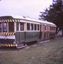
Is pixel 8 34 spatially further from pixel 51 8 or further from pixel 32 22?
pixel 51 8

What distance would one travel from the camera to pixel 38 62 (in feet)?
40.7

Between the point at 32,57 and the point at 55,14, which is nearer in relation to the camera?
the point at 32,57

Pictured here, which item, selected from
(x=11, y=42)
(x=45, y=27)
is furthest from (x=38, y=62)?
(x=45, y=27)

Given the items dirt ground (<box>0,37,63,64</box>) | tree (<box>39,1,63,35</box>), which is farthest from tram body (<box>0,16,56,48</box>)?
tree (<box>39,1,63,35</box>)

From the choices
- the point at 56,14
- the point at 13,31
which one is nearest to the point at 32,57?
the point at 13,31

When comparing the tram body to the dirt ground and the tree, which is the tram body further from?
the tree

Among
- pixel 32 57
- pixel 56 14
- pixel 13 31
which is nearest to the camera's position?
pixel 32 57

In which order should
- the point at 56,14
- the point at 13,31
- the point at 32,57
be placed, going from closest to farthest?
the point at 32,57, the point at 13,31, the point at 56,14

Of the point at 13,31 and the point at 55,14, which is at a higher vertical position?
the point at 13,31

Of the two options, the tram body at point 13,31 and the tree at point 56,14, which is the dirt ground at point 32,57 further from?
the tree at point 56,14

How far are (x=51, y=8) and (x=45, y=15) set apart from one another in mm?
3538

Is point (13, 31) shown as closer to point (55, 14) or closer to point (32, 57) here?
point (32, 57)

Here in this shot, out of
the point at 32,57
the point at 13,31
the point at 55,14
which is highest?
the point at 13,31

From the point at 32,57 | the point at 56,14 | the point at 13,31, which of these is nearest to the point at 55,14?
the point at 56,14
